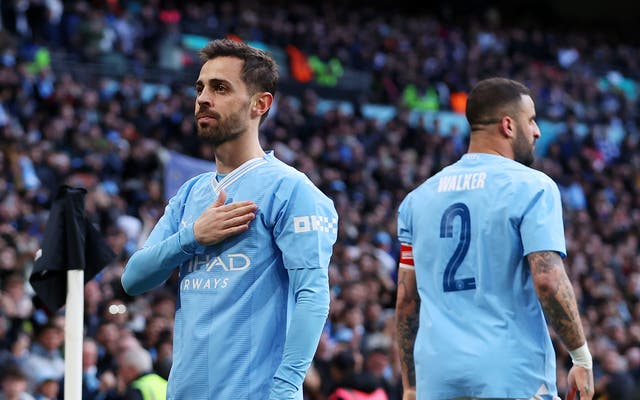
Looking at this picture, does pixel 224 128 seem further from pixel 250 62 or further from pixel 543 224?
pixel 543 224

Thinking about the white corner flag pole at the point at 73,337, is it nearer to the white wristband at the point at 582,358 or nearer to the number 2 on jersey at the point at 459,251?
the number 2 on jersey at the point at 459,251

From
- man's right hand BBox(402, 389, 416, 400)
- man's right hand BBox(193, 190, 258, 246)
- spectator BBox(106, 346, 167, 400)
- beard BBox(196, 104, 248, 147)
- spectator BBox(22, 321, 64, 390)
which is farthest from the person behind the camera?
spectator BBox(22, 321, 64, 390)

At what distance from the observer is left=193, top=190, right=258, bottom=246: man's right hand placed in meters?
3.75

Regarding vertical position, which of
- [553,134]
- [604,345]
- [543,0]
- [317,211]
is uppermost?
[543,0]

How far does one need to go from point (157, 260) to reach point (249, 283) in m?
0.39

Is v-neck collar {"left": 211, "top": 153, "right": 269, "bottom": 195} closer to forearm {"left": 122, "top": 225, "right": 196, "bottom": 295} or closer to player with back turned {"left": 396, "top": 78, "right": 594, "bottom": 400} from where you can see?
forearm {"left": 122, "top": 225, "right": 196, "bottom": 295}

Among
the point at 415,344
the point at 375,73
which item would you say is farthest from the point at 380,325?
the point at 375,73

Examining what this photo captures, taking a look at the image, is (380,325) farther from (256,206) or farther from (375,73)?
(375,73)

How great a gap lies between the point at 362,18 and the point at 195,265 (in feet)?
84.4

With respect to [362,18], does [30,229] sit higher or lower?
lower

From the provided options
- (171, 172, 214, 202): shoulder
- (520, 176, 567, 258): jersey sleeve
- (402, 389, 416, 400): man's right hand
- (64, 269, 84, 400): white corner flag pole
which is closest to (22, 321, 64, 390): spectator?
(64, 269, 84, 400): white corner flag pole

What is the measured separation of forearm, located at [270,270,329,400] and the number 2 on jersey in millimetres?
613

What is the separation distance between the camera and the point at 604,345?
1430 centimetres

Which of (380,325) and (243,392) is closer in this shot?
(243,392)
